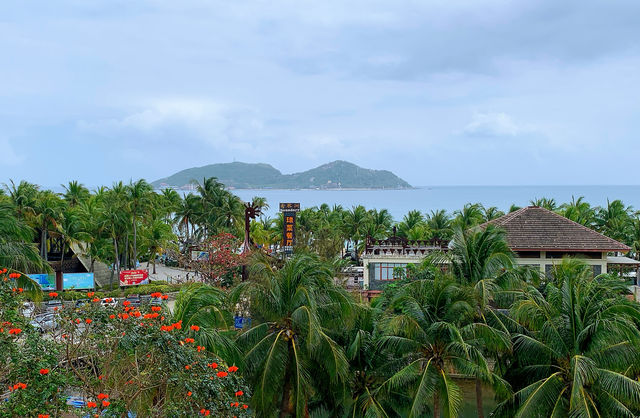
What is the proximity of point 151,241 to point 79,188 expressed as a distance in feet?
49.2

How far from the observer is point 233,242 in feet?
124

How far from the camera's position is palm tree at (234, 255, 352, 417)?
16.6 metres

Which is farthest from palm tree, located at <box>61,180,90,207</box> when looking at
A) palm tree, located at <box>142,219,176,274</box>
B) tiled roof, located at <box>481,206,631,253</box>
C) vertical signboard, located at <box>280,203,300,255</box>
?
tiled roof, located at <box>481,206,631,253</box>

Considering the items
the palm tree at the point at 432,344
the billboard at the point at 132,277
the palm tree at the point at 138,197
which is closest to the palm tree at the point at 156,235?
the palm tree at the point at 138,197

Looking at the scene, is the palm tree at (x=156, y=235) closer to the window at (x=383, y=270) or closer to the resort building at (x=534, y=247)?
the resort building at (x=534, y=247)

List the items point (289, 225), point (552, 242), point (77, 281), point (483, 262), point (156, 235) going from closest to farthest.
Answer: point (483, 262) → point (552, 242) → point (289, 225) → point (77, 281) → point (156, 235)

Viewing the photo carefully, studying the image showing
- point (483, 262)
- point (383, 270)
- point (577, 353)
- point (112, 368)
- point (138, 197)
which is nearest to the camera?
point (112, 368)

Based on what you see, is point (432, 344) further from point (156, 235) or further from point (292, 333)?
point (156, 235)

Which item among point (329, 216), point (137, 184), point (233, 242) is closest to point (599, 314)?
point (233, 242)

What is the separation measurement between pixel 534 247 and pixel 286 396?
20.8m

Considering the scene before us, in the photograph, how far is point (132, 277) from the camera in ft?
132

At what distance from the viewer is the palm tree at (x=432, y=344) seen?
53.5ft

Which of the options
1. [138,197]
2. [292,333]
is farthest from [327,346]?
[138,197]

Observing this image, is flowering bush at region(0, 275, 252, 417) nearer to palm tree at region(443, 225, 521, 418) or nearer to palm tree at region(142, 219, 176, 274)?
palm tree at region(443, 225, 521, 418)
